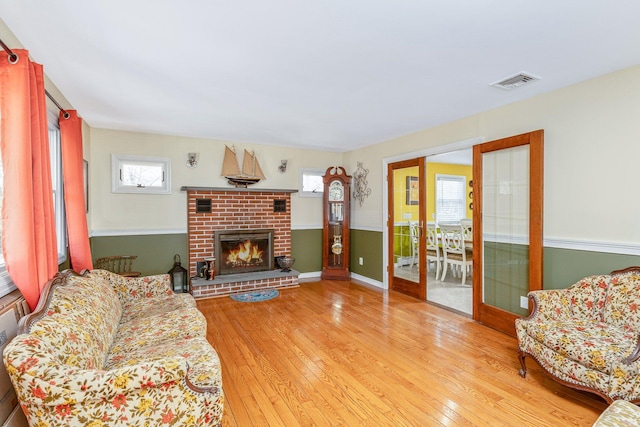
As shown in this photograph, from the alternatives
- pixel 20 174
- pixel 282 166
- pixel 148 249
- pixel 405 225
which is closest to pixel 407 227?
pixel 405 225

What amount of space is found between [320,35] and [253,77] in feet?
2.86

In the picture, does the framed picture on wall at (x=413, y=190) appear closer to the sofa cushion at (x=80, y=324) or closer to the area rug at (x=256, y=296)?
the area rug at (x=256, y=296)

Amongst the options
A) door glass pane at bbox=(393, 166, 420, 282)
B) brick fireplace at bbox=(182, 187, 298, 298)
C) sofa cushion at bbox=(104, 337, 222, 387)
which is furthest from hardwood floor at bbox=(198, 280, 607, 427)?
door glass pane at bbox=(393, 166, 420, 282)

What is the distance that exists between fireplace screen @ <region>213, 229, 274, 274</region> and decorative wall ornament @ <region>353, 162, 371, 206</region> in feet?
5.56

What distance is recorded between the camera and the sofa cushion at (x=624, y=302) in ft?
7.53

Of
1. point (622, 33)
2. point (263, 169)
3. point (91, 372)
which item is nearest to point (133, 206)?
point (263, 169)

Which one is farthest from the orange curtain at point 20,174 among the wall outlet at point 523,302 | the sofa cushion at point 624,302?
the wall outlet at point 523,302

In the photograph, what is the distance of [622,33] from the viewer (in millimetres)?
2049

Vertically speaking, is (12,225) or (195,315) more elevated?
(12,225)

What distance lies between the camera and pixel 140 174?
472 centimetres

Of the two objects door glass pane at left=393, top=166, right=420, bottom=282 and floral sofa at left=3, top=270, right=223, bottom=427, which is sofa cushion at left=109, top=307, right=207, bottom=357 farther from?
door glass pane at left=393, top=166, right=420, bottom=282

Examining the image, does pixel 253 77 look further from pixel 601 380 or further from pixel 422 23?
pixel 601 380

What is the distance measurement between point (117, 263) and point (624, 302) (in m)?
5.52

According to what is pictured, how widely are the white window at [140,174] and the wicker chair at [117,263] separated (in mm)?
946
